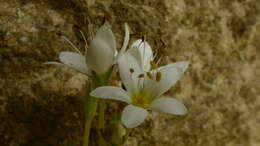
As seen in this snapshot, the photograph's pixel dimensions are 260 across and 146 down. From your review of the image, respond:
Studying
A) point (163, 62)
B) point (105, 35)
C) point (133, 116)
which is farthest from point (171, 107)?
point (163, 62)

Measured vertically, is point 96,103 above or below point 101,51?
below

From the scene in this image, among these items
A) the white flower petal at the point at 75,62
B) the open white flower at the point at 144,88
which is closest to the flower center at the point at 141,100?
the open white flower at the point at 144,88

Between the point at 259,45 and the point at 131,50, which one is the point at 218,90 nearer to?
the point at 259,45

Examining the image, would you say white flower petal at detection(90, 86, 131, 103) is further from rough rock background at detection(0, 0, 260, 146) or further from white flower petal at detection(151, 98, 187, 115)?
rough rock background at detection(0, 0, 260, 146)

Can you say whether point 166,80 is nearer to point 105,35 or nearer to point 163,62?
point 105,35

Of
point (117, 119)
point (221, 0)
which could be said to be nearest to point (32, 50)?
point (117, 119)

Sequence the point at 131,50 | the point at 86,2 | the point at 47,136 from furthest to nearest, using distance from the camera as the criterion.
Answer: the point at 86,2, the point at 47,136, the point at 131,50

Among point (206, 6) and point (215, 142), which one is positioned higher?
point (206, 6)

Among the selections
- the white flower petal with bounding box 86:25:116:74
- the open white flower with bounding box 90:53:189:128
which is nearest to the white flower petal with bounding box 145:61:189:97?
the open white flower with bounding box 90:53:189:128

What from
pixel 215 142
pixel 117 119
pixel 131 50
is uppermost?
pixel 131 50
